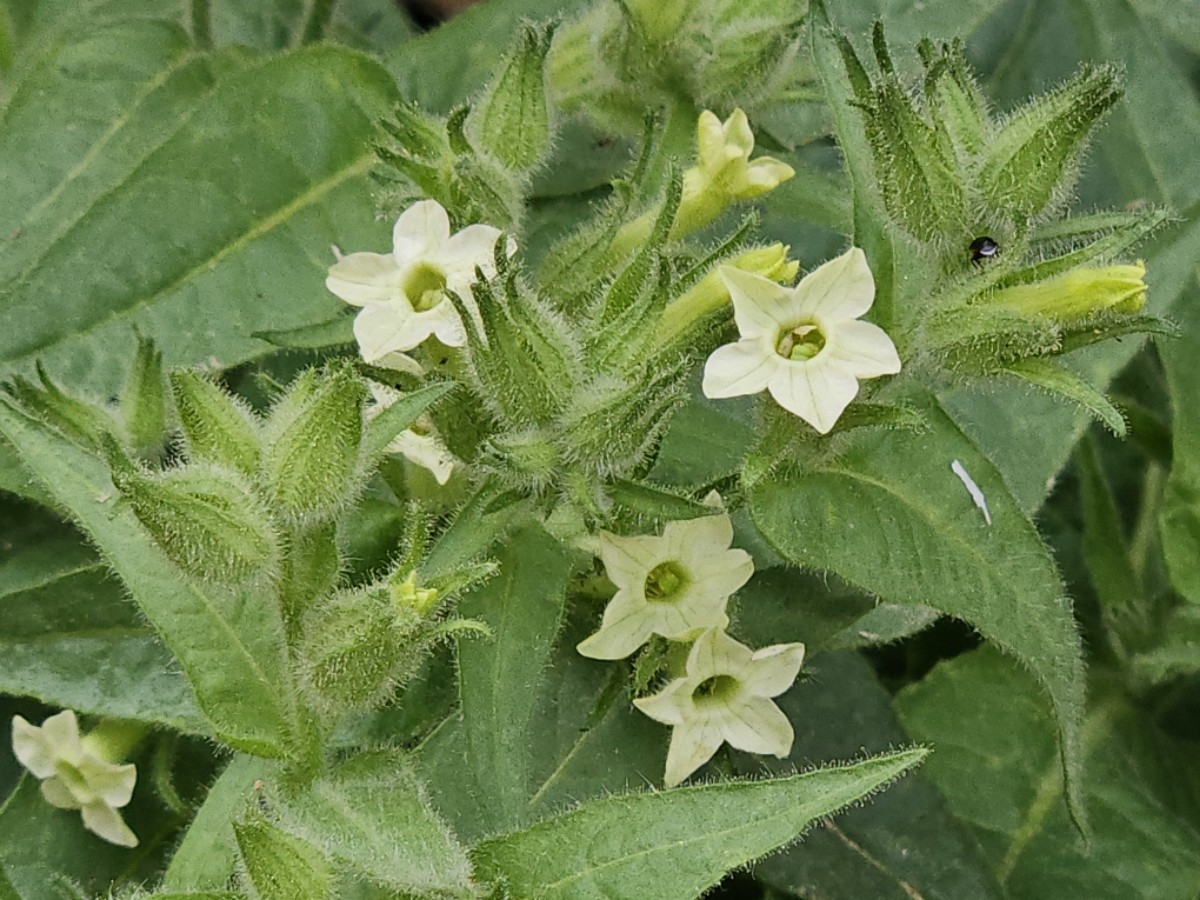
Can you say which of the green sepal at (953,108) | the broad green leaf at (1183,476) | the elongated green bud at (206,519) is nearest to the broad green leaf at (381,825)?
the elongated green bud at (206,519)

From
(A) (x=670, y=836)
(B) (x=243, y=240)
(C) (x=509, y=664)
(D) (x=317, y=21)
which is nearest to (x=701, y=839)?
(A) (x=670, y=836)

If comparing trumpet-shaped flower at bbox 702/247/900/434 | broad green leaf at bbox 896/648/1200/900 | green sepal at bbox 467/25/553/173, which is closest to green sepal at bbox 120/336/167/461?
green sepal at bbox 467/25/553/173

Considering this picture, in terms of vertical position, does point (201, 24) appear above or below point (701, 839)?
above

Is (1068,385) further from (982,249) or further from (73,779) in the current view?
(73,779)

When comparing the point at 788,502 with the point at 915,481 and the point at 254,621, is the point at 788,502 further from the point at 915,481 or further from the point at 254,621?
the point at 254,621

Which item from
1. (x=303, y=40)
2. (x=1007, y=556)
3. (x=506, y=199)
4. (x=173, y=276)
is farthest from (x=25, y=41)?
(x=1007, y=556)

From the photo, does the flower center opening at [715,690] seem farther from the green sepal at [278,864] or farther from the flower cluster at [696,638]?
the green sepal at [278,864]
